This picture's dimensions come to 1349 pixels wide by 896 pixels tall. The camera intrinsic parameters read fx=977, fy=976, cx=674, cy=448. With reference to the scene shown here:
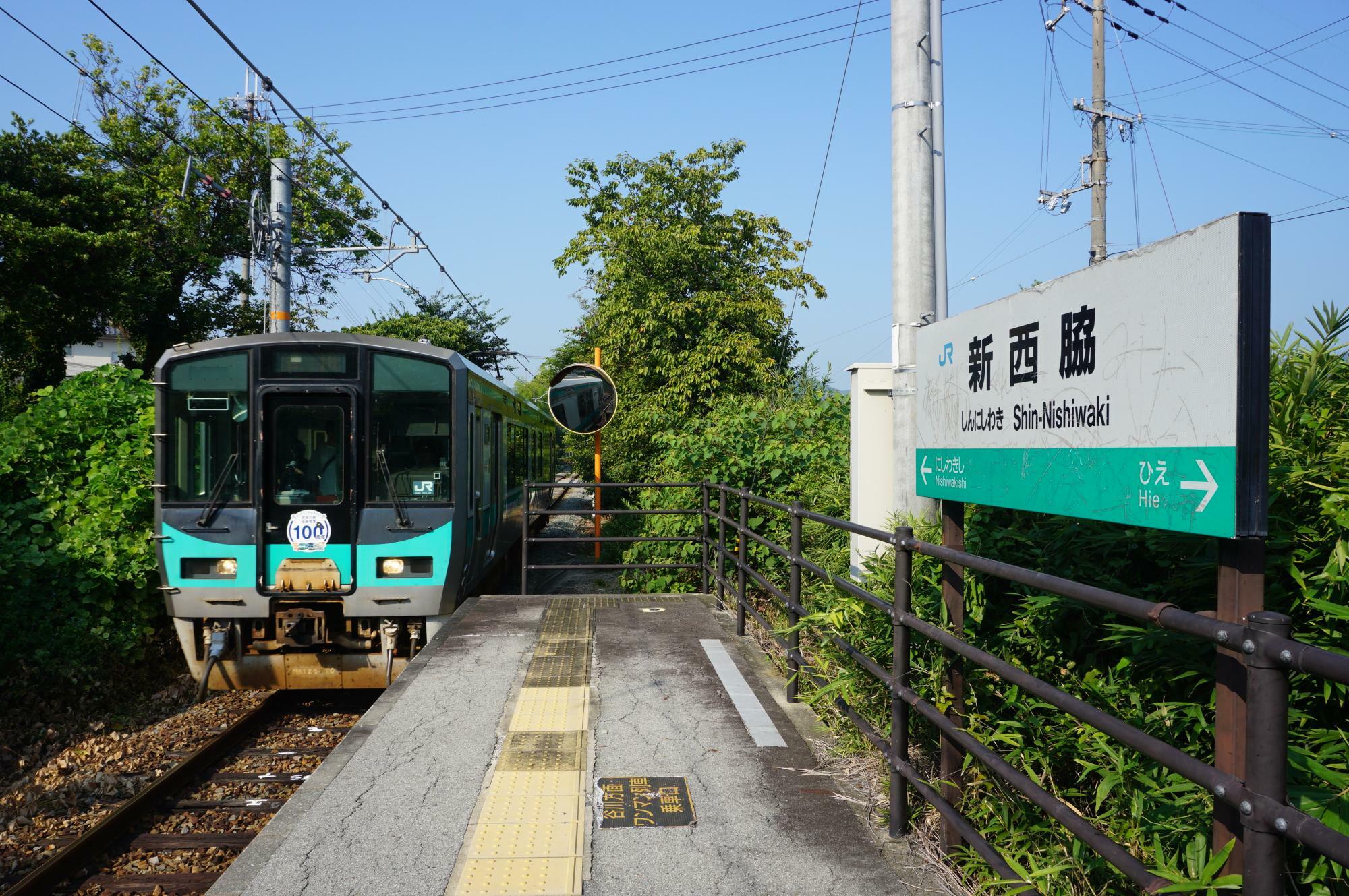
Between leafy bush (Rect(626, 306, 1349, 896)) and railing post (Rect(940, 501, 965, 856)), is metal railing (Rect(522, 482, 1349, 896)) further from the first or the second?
leafy bush (Rect(626, 306, 1349, 896))

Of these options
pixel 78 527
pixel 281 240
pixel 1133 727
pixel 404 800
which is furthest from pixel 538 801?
pixel 281 240

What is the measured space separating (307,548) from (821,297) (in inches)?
566

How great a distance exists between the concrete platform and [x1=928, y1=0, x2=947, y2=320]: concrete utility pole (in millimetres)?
2481

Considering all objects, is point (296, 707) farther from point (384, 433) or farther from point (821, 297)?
point (821, 297)

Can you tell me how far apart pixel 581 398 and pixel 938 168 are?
263 inches

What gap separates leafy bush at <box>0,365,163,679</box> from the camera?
8211mm

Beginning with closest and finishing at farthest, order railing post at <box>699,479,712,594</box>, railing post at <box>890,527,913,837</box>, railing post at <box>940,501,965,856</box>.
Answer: railing post at <box>940,501,965,856</box> < railing post at <box>890,527,913,837</box> < railing post at <box>699,479,712,594</box>

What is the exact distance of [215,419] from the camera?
320 inches

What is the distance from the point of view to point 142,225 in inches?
911

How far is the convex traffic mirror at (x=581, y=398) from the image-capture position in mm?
11414

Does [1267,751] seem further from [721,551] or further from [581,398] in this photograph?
[581,398]

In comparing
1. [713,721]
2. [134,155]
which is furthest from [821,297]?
[134,155]

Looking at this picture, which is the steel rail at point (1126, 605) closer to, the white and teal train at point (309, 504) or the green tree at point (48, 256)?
the white and teal train at point (309, 504)

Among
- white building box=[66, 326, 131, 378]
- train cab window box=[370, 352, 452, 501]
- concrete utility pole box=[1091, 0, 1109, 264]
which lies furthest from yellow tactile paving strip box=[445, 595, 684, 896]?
white building box=[66, 326, 131, 378]
